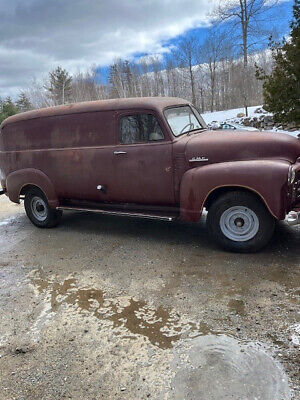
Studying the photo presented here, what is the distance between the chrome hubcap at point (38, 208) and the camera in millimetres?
6151

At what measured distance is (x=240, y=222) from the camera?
4219 mm

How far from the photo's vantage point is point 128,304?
11.0ft

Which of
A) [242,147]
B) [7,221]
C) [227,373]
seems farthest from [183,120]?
[7,221]

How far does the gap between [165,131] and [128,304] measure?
2.54 m

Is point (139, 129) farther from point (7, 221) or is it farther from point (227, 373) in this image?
point (7, 221)

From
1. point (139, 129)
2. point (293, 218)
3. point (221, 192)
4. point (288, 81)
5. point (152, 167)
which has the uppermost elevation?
point (288, 81)

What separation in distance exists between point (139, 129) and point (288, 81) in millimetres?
6225

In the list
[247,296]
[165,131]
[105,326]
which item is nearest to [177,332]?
[105,326]

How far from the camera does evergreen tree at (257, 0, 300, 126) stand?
8.81 m

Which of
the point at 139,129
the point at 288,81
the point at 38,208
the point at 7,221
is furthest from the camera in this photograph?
the point at 288,81

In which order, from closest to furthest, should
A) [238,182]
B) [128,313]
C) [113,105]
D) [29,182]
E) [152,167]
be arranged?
[128,313] < [238,182] < [152,167] < [113,105] < [29,182]

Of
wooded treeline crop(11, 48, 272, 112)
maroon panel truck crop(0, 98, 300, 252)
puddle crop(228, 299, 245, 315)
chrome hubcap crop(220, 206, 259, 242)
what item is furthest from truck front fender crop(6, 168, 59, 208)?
wooded treeline crop(11, 48, 272, 112)

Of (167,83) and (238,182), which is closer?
(238,182)

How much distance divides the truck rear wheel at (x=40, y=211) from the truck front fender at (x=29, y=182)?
0.21 meters
